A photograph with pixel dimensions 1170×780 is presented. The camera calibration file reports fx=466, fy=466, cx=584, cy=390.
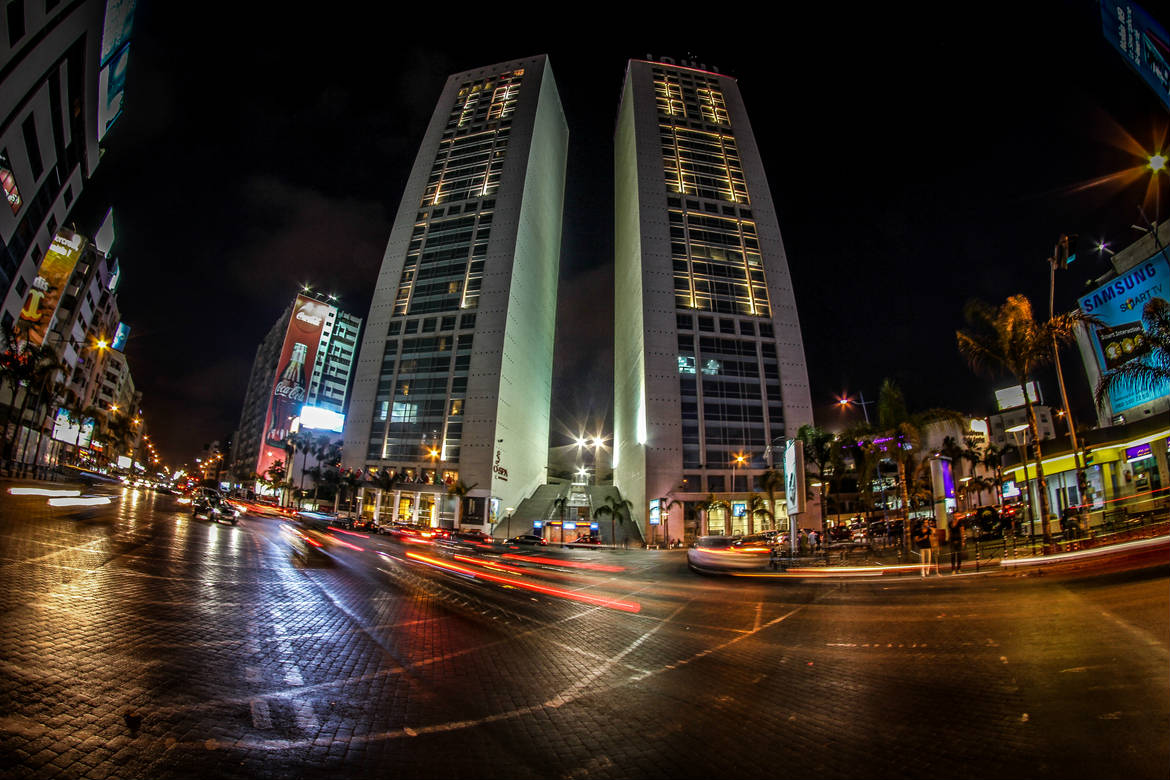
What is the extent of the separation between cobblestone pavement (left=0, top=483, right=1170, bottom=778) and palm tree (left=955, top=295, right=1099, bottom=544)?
13.9 metres

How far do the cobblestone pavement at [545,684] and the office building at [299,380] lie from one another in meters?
109

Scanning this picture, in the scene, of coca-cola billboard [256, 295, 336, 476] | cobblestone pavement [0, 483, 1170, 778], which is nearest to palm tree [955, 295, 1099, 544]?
cobblestone pavement [0, 483, 1170, 778]

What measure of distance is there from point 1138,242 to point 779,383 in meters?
40.8

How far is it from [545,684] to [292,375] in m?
142

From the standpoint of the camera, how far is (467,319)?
275 ft

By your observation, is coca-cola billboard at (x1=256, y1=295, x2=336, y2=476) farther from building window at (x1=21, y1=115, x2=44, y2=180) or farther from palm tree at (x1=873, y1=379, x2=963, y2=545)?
palm tree at (x1=873, y1=379, x2=963, y2=545)

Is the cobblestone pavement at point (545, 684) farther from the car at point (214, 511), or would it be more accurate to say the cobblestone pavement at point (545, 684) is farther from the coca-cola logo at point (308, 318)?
the coca-cola logo at point (308, 318)

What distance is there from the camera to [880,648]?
7344 millimetres

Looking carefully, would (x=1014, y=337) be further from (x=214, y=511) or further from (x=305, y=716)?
(x=214, y=511)

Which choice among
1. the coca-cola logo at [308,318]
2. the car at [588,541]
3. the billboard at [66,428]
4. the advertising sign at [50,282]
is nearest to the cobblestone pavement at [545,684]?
the car at [588,541]

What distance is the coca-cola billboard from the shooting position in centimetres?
11861

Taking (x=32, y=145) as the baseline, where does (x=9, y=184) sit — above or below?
Answer: below

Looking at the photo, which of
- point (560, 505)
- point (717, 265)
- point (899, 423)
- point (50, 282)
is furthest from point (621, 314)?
point (50, 282)

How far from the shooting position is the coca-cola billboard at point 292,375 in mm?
118606
